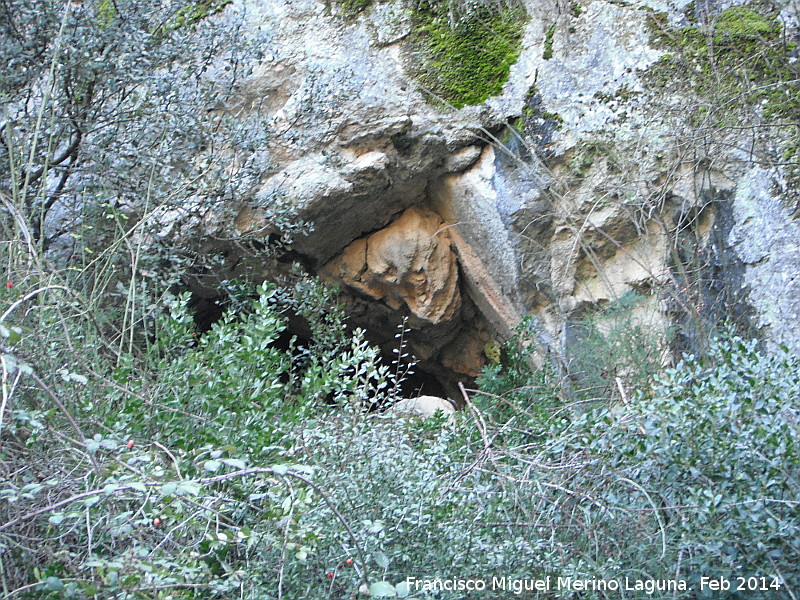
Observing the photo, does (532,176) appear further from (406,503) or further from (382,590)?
(382,590)

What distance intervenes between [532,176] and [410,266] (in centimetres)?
105

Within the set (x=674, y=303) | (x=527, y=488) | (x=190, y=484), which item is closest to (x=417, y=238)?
(x=674, y=303)

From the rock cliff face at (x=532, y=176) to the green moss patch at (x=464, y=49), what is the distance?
69 mm

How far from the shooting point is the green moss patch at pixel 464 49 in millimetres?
4629

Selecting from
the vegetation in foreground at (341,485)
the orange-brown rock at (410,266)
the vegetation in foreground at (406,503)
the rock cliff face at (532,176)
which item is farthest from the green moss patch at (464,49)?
the vegetation in foreground at (406,503)

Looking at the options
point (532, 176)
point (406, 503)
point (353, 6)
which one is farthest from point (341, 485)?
point (353, 6)

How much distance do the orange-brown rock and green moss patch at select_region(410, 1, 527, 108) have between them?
0.83 meters

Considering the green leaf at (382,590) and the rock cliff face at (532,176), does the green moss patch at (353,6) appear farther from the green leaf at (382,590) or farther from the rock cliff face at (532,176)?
the green leaf at (382,590)

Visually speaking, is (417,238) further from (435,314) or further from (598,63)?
(598,63)

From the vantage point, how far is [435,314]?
507cm

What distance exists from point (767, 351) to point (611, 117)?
1574mm

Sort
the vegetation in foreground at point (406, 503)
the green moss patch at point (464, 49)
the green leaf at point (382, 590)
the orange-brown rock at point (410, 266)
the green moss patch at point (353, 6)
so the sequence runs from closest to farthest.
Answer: the green leaf at point (382, 590)
the vegetation in foreground at point (406, 503)
the green moss patch at point (464, 49)
the green moss patch at point (353, 6)
the orange-brown rock at point (410, 266)

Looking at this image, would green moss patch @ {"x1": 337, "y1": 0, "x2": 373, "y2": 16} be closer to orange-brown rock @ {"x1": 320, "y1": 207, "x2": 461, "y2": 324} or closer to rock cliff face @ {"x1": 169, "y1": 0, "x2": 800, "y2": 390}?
rock cliff face @ {"x1": 169, "y1": 0, "x2": 800, "y2": 390}

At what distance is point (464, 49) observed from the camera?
472cm
